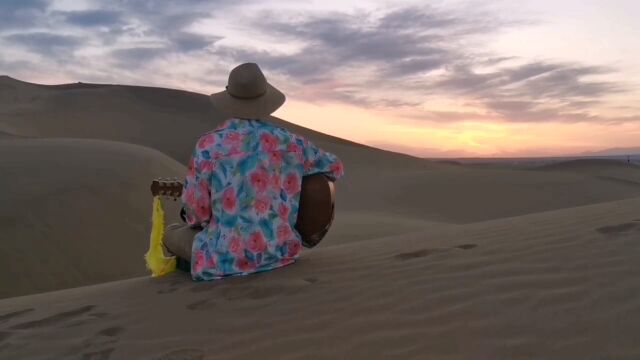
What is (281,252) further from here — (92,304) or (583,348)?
(583,348)

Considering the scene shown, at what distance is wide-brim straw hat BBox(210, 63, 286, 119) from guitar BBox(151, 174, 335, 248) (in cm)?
66

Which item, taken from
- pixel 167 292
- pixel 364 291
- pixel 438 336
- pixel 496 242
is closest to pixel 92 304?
pixel 167 292

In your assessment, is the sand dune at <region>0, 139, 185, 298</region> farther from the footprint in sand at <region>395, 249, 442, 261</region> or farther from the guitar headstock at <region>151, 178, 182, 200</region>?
the footprint in sand at <region>395, 249, 442, 261</region>

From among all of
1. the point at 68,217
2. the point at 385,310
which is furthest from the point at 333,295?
the point at 68,217

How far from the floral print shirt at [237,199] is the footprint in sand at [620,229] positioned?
263 centimetres

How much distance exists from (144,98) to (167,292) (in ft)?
145

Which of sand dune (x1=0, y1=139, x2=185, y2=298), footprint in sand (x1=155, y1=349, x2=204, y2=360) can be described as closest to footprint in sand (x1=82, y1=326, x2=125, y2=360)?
footprint in sand (x1=155, y1=349, x2=204, y2=360)

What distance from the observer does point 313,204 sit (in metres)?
4.75

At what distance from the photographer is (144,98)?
151 feet

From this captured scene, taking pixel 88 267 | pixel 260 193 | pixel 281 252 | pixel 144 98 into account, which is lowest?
pixel 88 267

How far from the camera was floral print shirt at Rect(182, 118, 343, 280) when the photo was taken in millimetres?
A: 4367

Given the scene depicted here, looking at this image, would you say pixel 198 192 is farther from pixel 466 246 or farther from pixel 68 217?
pixel 68 217

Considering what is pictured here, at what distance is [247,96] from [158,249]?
1.52 meters

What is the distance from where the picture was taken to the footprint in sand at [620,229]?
4.80 meters
